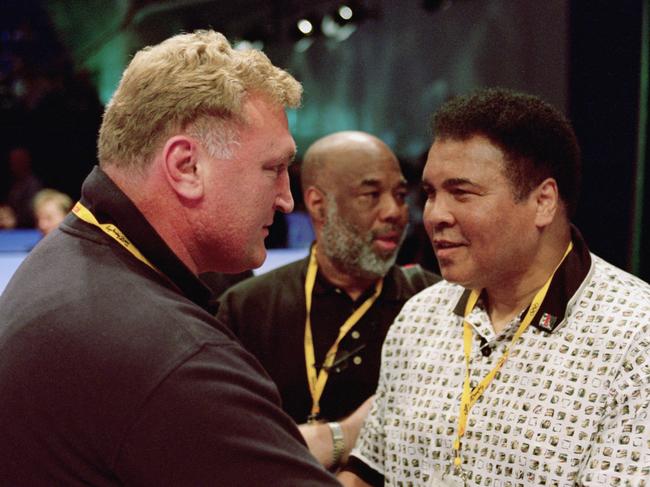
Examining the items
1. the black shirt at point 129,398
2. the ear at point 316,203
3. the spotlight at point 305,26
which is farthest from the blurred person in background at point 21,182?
→ the black shirt at point 129,398

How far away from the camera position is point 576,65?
3752 millimetres

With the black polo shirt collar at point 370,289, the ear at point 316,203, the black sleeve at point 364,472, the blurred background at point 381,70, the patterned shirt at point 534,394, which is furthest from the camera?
the blurred background at point 381,70

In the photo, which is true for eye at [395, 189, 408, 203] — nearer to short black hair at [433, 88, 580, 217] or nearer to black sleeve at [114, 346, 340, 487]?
short black hair at [433, 88, 580, 217]

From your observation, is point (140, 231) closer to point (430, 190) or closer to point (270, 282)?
point (430, 190)

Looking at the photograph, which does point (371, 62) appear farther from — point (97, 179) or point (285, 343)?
point (97, 179)

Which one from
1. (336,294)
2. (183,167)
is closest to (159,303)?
(183,167)

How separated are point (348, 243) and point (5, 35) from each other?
14.5 ft

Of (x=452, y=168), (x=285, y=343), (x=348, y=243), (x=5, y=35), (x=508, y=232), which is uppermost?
(x=5, y=35)

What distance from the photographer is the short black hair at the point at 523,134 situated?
69.3 inches

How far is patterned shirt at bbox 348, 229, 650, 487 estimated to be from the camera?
1504 millimetres

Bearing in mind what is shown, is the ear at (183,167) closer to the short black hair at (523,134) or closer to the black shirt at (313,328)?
the short black hair at (523,134)

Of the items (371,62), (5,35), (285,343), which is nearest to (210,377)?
(285,343)

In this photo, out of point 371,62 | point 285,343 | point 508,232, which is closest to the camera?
point 508,232

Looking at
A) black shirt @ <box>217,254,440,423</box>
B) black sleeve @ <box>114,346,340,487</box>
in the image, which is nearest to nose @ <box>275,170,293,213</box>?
black sleeve @ <box>114,346,340,487</box>
